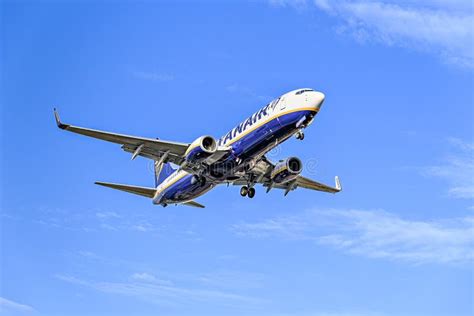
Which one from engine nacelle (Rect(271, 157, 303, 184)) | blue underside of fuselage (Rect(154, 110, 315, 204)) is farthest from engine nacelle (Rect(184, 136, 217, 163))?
engine nacelle (Rect(271, 157, 303, 184))

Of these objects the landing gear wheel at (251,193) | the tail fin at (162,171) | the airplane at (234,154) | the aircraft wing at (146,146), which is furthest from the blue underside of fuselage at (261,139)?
the tail fin at (162,171)

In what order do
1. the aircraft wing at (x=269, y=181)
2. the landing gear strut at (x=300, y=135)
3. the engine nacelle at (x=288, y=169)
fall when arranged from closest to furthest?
the landing gear strut at (x=300, y=135) < the engine nacelle at (x=288, y=169) < the aircraft wing at (x=269, y=181)

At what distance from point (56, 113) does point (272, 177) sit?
58.0 feet

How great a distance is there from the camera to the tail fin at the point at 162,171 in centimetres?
6356

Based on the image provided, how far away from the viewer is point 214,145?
53.9 metres

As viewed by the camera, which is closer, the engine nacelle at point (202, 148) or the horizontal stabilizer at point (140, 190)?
the engine nacelle at point (202, 148)

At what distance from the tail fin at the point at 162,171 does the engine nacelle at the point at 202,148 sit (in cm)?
926

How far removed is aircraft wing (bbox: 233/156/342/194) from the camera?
2336 inches

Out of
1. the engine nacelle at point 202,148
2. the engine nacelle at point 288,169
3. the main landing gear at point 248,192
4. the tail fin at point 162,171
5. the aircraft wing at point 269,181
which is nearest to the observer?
the engine nacelle at point 202,148

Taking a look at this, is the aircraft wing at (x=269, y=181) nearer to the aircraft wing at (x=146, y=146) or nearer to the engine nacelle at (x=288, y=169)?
the engine nacelle at (x=288, y=169)

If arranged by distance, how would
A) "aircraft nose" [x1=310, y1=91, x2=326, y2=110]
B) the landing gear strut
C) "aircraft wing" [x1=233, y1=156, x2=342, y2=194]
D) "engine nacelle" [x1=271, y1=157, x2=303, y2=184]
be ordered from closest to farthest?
"aircraft nose" [x1=310, y1=91, x2=326, y2=110], the landing gear strut, "engine nacelle" [x1=271, y1=157, x2=303, y2=184], "aircraft wing" [x1=233, y1=156, x2=342, y2=194]

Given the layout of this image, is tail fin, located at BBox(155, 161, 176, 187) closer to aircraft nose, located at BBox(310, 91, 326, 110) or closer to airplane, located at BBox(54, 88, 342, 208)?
airplane, located at BBox(54, 88, 342, 208)

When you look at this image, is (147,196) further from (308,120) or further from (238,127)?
(308,120)

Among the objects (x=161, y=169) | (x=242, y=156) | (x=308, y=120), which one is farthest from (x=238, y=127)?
(x=161, y=169)
